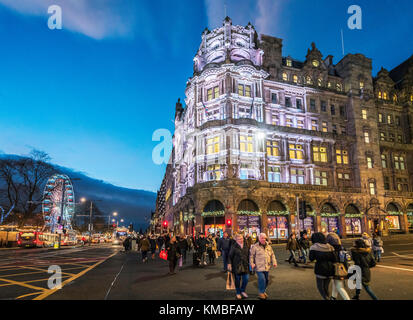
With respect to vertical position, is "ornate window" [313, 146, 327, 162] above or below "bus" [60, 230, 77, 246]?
above

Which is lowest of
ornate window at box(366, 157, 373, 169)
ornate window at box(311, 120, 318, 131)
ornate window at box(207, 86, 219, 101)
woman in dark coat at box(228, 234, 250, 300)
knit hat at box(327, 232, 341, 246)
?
woman in dark coat at box(228, 234, 250, 300)

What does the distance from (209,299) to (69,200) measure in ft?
254

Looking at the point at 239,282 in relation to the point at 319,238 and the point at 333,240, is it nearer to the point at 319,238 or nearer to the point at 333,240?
the point at 319,238

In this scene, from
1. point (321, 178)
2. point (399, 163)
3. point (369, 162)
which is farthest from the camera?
point (399, 163)

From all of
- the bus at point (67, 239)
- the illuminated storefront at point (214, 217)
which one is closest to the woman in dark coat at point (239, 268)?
the illuminated storefront at point (214, 217)

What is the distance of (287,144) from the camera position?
146ft

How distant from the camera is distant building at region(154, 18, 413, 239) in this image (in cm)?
3988

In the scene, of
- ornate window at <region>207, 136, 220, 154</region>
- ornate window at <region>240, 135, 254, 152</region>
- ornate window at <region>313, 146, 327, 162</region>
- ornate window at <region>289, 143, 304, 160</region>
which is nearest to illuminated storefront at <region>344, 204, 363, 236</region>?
ornate window at <region>313, 146, 327, 162</region>

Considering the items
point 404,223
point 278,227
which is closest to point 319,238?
point 278,227

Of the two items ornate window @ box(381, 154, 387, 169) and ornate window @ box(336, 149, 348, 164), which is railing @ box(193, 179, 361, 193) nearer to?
ornate window @ box(336, 149, 348, 164)

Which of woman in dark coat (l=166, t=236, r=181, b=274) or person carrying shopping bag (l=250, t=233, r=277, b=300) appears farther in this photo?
woman in dark coat (l=166, t=236, r=181, b=274)

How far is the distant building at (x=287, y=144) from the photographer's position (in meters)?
39.9
